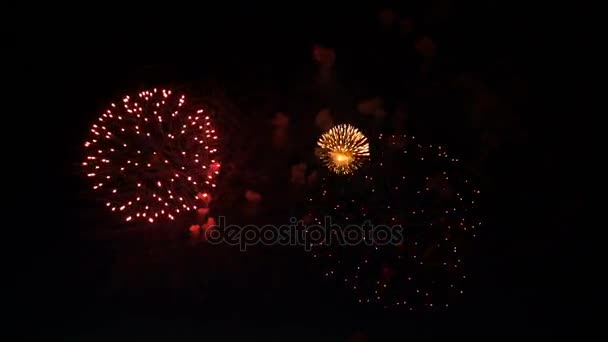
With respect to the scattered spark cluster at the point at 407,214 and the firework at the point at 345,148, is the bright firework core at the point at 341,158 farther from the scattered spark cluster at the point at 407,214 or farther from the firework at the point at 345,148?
the scattered spark cluster at the point at 407,214

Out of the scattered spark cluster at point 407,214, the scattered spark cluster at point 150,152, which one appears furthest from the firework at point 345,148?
the scattered spark cluster at point 150,152

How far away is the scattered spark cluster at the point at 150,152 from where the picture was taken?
12.2ft

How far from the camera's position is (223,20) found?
4.76 m

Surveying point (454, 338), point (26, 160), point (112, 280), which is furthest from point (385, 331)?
point (26, 160)

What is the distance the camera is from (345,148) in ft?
12.0

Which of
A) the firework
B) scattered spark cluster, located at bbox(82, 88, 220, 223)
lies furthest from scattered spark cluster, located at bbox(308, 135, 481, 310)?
scattered spark cluster, located at bbox(82, 88, 220, 223)

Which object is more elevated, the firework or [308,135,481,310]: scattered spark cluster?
the firework

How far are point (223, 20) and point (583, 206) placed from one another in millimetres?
3947

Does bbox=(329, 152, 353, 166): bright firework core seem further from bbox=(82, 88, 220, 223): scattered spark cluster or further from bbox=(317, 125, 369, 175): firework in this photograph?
bbox=(82, 88, 220, 223): scattered spark cluster

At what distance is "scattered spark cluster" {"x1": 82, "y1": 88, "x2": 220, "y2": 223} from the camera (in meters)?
3.73

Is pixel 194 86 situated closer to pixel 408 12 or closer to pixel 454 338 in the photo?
pixel 408 12

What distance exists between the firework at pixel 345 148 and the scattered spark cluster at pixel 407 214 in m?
0.12

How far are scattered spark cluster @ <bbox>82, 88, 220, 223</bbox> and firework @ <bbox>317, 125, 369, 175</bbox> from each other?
42.0 inches

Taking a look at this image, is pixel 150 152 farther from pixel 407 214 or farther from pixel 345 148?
pixel 407 214
